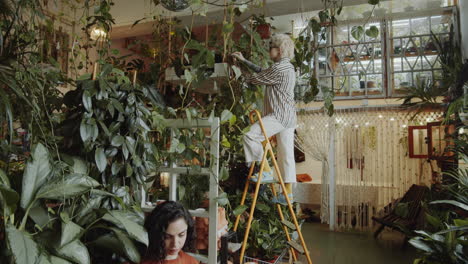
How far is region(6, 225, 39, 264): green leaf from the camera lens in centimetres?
120

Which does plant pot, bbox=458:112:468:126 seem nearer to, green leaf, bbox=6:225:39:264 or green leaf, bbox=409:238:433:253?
green leaf, bbox=409:238:433:253

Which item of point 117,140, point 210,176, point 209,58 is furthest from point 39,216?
point 209,58

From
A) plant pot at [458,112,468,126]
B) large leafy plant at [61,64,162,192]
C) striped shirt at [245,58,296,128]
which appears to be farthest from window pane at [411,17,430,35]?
large leafy plant at [61,64,162,192]

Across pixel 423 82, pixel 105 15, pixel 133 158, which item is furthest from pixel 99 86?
pixel 423 82

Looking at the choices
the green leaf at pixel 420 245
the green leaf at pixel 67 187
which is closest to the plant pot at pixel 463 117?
the green leaf at pixel 420 245

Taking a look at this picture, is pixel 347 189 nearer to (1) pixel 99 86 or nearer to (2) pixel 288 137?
(2) pixel 288 137

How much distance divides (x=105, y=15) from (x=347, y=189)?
17.9ft

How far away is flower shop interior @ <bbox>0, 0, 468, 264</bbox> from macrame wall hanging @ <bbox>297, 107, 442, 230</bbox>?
27mm

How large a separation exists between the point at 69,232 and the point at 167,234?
17.7 inches

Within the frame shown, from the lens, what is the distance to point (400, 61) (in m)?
5.99

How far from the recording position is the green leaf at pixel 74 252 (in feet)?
4.62

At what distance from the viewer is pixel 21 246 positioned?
1.23 m

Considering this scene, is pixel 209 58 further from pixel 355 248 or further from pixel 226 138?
pixel 355 248

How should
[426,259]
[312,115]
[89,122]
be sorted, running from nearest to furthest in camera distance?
[89,122] < [426,259] < [312,115]
